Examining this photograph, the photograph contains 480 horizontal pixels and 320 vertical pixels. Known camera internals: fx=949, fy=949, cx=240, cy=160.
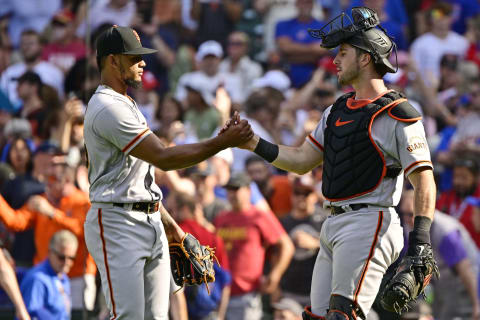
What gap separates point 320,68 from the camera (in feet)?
37.2

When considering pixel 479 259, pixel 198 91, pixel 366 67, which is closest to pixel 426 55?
pixel 198 91

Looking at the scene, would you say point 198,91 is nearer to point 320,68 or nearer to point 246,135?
point 320,68

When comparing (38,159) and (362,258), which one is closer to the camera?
(362,258)

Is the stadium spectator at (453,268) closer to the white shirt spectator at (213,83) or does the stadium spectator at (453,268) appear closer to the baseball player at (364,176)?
the baseball player at (364,176)

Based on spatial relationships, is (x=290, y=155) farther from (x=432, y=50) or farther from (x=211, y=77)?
(x=432, y=50)

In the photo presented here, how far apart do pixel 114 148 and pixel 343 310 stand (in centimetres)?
155

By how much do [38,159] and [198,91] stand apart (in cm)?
251

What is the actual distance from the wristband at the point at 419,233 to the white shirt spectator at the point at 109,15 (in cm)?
768

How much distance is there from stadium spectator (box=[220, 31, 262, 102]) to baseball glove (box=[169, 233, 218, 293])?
6.05 m

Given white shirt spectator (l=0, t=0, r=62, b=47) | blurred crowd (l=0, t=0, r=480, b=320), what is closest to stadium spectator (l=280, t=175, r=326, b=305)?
blurred crowd (l=0, t=0, r=480, b=320)

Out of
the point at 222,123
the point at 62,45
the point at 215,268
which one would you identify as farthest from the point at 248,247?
the point at 62,45

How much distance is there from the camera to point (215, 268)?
8.38 meters

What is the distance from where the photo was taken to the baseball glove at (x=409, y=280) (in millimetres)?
4844

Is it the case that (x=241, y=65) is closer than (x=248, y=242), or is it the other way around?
(x=248, y=242)
